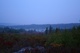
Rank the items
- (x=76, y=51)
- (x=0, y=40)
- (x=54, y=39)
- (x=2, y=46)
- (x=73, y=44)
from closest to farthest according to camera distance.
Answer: (x=76, y=51)
(x=73, y=44)
(x=54, y=39)
(x=2, y=46)
(x=0, y=40)

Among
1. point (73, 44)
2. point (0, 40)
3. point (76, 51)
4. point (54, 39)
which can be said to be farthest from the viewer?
point (0, 40)

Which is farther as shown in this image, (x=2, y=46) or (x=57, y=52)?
(x=2, y=46)

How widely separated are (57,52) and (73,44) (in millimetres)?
3734

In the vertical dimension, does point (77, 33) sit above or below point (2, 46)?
above

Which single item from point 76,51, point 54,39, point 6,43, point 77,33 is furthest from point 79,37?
point 6,43

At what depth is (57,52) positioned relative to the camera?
33.2 ft

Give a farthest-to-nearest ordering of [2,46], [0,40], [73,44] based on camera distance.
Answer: [0,40] → [2,46] → [73,44]

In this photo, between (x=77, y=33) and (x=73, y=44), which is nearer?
(x=73, y=44)

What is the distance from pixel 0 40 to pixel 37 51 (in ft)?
25.3

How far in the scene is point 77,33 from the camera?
48.7 feet

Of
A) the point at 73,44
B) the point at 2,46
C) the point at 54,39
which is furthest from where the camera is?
the point at 2,46

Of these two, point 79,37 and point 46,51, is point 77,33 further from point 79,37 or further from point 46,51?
point 46,51

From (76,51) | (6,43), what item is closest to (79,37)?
(76,51)

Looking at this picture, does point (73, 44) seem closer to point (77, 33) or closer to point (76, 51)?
point (77, 33)
